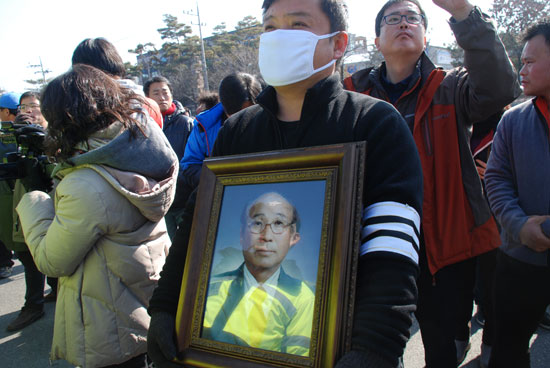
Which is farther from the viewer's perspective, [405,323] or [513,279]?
[513,279]

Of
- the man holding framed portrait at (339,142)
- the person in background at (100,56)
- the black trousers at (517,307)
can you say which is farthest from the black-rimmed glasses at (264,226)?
the person in background at (100,56)

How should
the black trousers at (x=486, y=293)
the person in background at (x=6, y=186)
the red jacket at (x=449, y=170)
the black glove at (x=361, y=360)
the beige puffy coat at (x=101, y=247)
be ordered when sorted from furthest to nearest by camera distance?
the person in background at (x=6, y=186), the black trousers at (x=486, y=293), the red jacket at (x=449, y=170), the beige puffy coat at (x=101, y=247), the black glove at (x=361, y=360)

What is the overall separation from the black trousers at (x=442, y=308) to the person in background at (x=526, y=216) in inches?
13.5

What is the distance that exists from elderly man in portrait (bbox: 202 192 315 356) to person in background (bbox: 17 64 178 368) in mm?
877

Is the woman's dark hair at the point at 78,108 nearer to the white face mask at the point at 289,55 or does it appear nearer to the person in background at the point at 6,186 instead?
the white face mask at the point at 289,55

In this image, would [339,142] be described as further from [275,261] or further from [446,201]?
[446,201]

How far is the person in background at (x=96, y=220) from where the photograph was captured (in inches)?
70.4

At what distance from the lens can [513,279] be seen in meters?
2.17

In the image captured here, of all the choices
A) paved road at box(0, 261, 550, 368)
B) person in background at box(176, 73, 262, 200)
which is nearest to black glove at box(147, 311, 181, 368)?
paved road at box(0, 261, 550, 368)

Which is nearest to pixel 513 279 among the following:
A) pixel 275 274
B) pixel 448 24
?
pixel 448 24

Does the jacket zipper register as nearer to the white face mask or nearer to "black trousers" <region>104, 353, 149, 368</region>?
the white face mask

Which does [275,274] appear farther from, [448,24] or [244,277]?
[448,24]

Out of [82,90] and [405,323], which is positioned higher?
[82,90]

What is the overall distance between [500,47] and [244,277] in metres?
1.47
